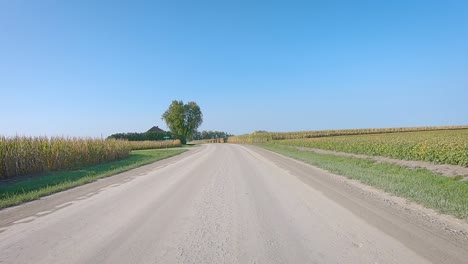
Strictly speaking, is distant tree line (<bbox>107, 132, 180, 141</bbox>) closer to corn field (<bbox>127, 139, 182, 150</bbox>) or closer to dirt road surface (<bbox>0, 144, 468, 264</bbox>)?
corn field (<bbox>127, 139, 182, 150</bbox>)

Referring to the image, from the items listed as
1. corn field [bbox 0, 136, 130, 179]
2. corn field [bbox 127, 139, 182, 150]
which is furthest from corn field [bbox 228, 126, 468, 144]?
corn field [bbox 0, 136, 130, 179]

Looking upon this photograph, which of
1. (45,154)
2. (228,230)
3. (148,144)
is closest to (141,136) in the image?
(148,144)

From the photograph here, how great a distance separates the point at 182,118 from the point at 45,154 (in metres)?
99.3

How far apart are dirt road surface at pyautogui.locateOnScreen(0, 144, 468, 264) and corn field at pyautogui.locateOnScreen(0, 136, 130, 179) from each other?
836 cm

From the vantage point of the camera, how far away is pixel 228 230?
6320mm

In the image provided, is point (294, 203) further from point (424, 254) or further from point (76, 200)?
point (76, 200)

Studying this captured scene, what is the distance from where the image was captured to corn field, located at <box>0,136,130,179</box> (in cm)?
1719

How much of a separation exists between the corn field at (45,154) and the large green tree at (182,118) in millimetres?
88508

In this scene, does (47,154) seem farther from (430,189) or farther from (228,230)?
(430,189)

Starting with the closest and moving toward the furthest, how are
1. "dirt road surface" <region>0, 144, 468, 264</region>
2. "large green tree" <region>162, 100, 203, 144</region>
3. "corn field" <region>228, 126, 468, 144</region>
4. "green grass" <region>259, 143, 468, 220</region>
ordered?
"dirt road surface" <region>0, 144, 468, 264</region> → "green grass" <region>259, 143, 468, 220</region> → "corn field" <region>228, 126, 468, 144</region> → "large green tree" <region>162, 100, 203, 144</region>

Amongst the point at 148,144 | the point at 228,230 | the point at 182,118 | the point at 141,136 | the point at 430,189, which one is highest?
the point at 182,118

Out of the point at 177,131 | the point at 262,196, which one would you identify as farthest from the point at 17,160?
the point at 177,131

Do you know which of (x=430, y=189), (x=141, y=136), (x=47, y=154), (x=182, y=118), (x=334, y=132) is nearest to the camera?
(x=430, y=189)

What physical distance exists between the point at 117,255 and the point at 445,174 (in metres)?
13.5
